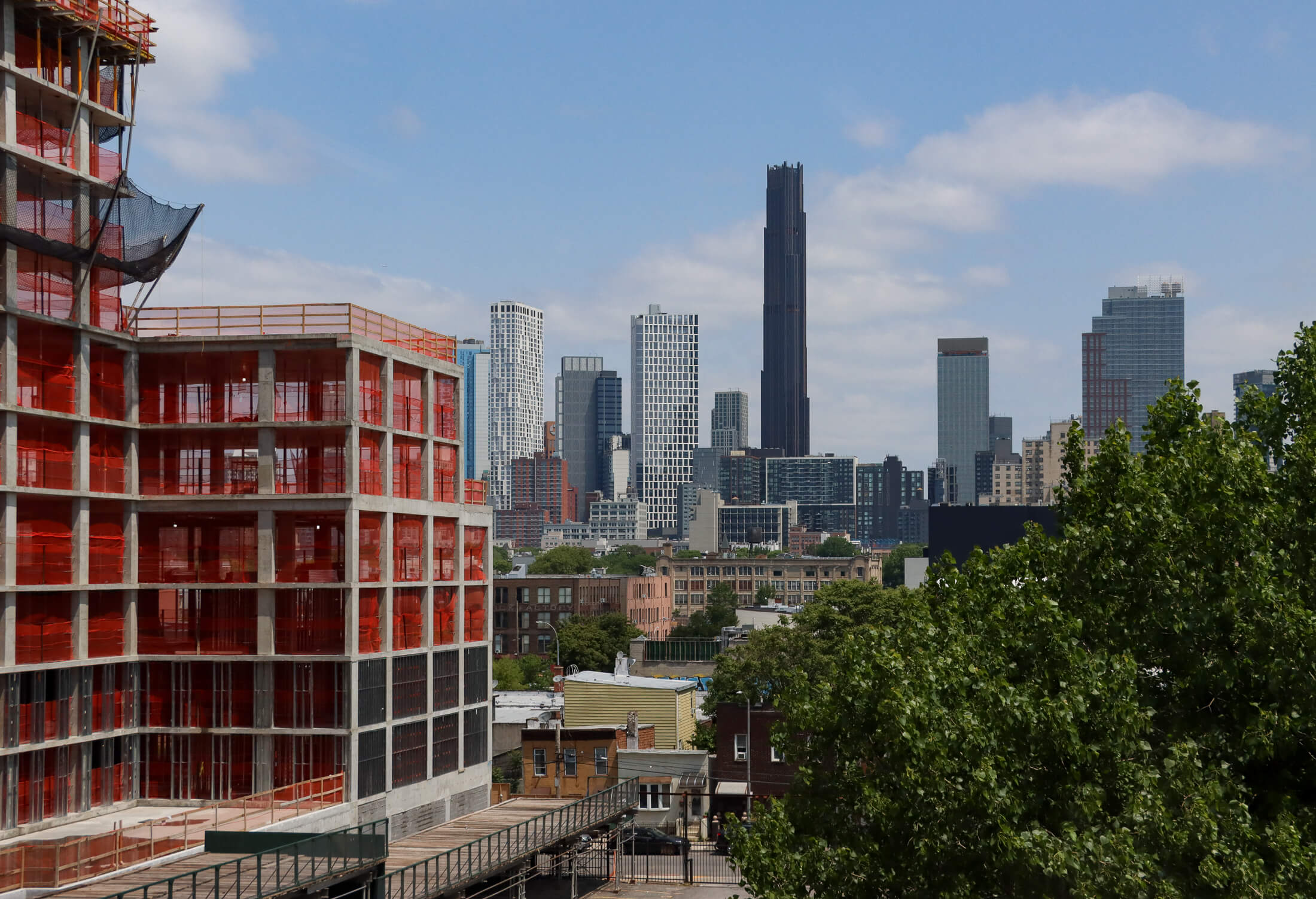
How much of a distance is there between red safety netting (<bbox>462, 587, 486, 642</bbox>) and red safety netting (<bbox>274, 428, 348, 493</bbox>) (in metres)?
11.5

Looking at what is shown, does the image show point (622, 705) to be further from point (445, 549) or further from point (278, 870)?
point (278, 870)

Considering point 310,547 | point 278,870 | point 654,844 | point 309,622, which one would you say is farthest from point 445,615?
point 654,844

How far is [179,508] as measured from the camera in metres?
54.8

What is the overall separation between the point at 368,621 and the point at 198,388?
36.5ft

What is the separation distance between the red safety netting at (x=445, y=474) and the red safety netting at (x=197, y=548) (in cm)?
982

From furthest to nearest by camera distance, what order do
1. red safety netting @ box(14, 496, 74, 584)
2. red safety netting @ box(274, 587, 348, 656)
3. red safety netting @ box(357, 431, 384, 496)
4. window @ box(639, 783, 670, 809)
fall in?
1. window @ box(639, 783, 670, 809)
2. red safety netting @ box(357, 431, 384, 496)
3. red safety netting @ box(274, 587, 348, 656)
4. red safety netting @ box(14, 496, 74, 584)

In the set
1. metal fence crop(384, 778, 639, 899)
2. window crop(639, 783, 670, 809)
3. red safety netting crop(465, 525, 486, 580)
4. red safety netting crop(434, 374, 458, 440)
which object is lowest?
window crop(639, 783, 670, 809)

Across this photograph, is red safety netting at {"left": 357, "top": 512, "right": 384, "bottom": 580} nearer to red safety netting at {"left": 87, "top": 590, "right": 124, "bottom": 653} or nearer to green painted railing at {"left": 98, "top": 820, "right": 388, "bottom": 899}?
red safety netting at {"left": 87, "top": 590, "right": 124, "bottom": 653}

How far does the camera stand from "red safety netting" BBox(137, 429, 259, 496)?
182 ft

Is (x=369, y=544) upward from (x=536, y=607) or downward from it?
upward

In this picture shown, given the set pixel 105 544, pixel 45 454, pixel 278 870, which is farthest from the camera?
pixel 105 544

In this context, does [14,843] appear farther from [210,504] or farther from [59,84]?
[59,84]

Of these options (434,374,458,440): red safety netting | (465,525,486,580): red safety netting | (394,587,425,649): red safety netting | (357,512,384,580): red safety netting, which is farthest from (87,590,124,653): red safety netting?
(465,525,486,580): red safety netting

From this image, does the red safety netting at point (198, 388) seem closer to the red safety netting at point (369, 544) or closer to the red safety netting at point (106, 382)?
the red safety netting at point (106, 382)
